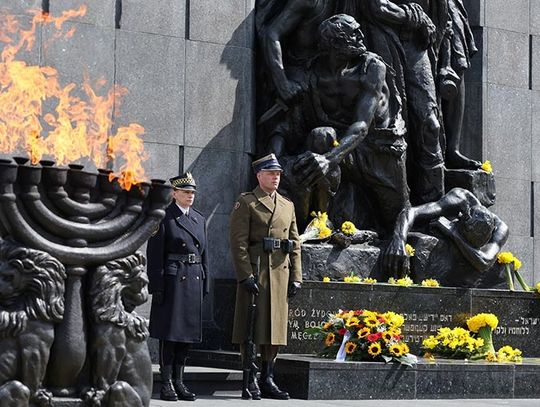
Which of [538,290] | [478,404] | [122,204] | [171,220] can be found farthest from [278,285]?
[538,290]

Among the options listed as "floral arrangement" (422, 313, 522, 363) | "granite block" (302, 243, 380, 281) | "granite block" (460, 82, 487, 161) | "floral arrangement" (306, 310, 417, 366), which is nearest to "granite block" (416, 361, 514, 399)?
"floral arrangement" (306, 310, 417, 366)

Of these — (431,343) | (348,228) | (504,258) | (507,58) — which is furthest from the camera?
(507,58)

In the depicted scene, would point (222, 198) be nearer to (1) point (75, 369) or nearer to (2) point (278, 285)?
(2) point (278, 285)

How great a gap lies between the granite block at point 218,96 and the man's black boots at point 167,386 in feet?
13.8

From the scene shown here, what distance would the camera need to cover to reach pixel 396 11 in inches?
607

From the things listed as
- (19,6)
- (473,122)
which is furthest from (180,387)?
(473,122)

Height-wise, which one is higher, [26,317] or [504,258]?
[504,258]

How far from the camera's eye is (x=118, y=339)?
7258 mm

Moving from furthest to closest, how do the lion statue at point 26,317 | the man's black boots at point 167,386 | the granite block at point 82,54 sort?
the granite block at point 82,54 < the man's black boots at point 167,386 < the lion statue at point 26,317

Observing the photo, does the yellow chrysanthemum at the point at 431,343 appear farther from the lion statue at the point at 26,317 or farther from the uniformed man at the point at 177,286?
the lion statue at the point at 26,317

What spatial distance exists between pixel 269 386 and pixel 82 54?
15.0 feet

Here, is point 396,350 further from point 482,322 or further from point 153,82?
point 153,82

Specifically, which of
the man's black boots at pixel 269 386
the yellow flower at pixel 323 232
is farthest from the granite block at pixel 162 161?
the man's black boots at pixel 269 386

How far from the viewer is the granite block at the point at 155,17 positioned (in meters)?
14.1
